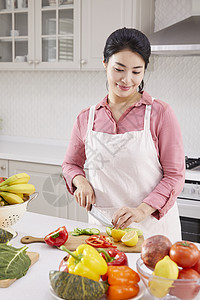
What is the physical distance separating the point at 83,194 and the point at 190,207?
46.3 inches

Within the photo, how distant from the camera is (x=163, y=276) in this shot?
929 mm

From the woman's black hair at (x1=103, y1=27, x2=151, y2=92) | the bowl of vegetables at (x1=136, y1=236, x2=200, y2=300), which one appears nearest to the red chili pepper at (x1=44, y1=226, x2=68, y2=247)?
the bowl of vegetables at (x1=136, y1=236, x2=200, y2=300)

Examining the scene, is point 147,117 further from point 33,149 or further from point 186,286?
point 33,149

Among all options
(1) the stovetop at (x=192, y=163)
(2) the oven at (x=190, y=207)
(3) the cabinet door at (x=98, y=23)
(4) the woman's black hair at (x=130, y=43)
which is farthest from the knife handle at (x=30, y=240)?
(3) the cabinet door at (x=98, y=23)

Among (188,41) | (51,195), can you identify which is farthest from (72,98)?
(188,41)

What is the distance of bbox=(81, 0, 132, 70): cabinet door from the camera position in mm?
2904

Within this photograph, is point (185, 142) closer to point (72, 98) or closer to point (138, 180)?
point (72, 98)

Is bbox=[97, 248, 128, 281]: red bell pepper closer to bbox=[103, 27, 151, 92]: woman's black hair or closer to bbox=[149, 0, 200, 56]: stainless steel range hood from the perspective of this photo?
bbox=[103, 27, 151, 92]: woman's black hair

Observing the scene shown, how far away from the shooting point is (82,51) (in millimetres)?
3105

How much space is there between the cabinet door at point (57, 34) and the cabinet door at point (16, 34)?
8cm

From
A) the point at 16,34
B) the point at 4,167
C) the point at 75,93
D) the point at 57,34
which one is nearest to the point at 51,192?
the point at 4,167

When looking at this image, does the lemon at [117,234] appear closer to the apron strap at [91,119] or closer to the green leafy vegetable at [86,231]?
the green leafy vegetable at [86,231]

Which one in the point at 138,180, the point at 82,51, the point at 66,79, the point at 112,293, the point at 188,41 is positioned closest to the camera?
the point at 112,293

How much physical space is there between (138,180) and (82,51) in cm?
164
